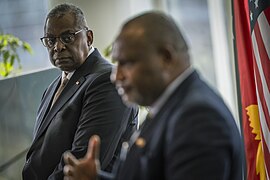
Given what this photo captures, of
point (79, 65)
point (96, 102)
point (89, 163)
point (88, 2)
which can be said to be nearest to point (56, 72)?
point (88, 2)

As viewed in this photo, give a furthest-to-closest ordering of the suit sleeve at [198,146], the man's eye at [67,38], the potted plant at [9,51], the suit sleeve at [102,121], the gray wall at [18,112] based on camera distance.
Result: the potted plant at [9,51] < the gray wall at [18,112] < the man's eye at [67,38] < the suit sleeve at [102,121] < the suit sleeve at [198,146]

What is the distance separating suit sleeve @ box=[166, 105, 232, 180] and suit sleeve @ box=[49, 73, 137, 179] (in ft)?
2.60

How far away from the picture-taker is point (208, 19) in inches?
151

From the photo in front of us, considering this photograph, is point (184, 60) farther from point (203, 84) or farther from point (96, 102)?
point (96, 102)

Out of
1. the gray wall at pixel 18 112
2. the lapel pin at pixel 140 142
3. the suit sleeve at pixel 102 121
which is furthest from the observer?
the gray wall at pixel 18 112

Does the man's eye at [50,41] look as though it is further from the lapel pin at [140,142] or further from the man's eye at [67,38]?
the lapel pin at [140,142]

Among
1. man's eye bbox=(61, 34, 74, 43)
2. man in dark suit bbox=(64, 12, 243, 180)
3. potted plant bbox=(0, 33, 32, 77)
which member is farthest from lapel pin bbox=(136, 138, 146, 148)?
potted plant bbox=(0, 33, 32, 77)

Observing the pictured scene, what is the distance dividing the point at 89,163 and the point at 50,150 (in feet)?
2.45

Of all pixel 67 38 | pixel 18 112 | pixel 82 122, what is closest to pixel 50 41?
pixel 67 38

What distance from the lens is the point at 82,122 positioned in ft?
6.61

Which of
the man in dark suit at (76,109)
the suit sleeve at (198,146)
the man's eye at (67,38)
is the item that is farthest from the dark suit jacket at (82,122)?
the suit sleeve at (198,146)

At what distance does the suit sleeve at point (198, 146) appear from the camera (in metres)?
A: 1.17

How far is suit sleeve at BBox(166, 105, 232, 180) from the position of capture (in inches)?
45.9

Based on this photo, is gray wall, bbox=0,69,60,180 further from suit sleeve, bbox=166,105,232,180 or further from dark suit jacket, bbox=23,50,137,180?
suit sleeve, bbox=166,105,232,180
